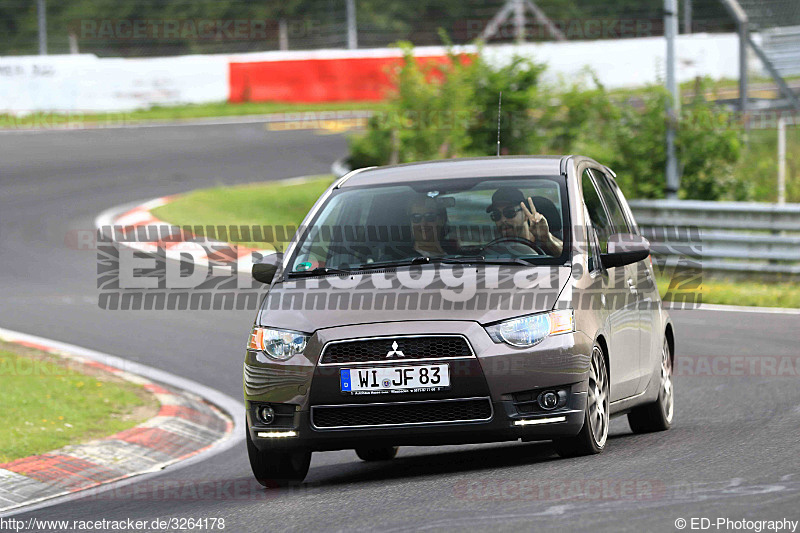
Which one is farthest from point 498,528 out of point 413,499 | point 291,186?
point 291,186

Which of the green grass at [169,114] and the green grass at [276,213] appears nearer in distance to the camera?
the green grass at [276,213]

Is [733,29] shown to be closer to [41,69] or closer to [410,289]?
[41,69]

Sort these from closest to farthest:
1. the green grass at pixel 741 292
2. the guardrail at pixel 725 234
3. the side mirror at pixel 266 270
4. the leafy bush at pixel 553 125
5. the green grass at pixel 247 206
Answer: 1. the side mirror at pixel 266 270
2. the green grass at pixel 741 292
3. the guardrail at pixel 725 234
4. the leafy bush at pixel 553 125
5. the green grass at pixel 247 206

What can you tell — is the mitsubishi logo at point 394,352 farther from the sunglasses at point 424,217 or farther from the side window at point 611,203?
the side window at point 611,203

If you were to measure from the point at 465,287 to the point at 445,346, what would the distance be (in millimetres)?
448

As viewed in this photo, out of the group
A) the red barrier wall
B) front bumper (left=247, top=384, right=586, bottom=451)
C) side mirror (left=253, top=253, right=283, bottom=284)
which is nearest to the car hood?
side mirror (left=253, top=253, right=283, bottom=284)

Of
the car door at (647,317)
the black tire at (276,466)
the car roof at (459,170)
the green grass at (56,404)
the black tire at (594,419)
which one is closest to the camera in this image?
the black tire at (594,419)

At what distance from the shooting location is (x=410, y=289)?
706 centimetres

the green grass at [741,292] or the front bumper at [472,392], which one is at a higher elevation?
the front bumper at [472,392]

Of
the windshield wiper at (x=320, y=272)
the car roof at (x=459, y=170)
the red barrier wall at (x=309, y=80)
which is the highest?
the red barrier wall at (x=309, y=80)

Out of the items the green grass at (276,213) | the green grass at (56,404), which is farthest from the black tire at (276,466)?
the green grass at (276,213)

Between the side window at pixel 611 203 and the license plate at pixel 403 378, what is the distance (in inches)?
90.6

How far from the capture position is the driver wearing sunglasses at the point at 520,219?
759cm

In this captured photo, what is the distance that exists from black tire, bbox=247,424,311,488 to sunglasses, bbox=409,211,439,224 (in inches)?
59.1
